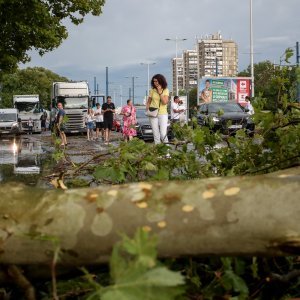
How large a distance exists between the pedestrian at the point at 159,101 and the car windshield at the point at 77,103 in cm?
2676

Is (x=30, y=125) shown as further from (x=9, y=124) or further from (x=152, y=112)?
(x=152, y=112)

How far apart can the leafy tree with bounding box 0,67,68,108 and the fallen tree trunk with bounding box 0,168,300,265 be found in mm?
89558

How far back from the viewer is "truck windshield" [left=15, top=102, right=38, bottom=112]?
164ft

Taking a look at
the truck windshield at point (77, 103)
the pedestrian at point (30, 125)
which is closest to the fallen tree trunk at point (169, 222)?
the truck windshield at point (77, 103)

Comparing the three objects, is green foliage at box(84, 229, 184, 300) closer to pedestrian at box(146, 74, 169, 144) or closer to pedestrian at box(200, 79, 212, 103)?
pedestrian at box(146, 74, 169, 144)

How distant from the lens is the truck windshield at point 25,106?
164 ft

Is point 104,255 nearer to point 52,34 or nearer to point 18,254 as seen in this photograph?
point 18,254

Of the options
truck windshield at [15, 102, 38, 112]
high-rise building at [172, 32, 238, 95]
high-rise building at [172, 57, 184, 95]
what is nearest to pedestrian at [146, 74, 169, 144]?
truck windshield at [15, 102, 38, 112]

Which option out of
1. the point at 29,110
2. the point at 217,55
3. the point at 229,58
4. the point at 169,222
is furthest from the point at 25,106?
the point at 229,58

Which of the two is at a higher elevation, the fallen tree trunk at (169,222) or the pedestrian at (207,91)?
the pedestrian at (207,91)

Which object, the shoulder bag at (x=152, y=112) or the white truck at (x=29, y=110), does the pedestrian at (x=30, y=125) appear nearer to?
the white truck at (x=29, y=110)

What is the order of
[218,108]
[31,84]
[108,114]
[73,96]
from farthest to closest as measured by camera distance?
[31,84]
[73,96]
[108,114]
[218,108]

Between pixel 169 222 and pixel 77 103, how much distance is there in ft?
122

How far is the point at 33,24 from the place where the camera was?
29.1 m
